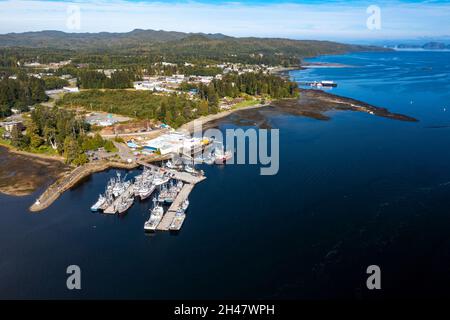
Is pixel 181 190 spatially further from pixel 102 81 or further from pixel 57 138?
pixel 102 81

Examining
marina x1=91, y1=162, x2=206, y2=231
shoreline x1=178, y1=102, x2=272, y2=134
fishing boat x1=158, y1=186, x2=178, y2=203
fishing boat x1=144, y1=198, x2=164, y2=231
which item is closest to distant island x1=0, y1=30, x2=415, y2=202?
shoreline x1=178, y1=102, x2=272, y2=134

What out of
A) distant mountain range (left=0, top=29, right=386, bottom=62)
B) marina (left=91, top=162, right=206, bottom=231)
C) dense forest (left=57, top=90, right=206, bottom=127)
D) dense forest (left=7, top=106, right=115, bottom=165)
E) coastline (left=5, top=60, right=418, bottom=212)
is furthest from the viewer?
distant mountain range (left=0, top=29, right=386, bottom=62)

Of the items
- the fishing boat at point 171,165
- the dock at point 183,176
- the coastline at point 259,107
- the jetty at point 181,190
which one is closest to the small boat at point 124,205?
the jetty at point 181,190

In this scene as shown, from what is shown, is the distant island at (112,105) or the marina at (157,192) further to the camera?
the distant island at (112,105)

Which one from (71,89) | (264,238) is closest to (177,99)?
(71,89)

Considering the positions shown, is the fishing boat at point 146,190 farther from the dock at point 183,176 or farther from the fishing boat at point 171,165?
the fishing boat at point 171,165

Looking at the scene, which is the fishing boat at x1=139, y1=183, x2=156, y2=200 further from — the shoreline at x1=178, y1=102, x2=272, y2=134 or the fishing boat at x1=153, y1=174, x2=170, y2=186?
the shoreline at x1=178, y1=102, x2=272, y2=134
